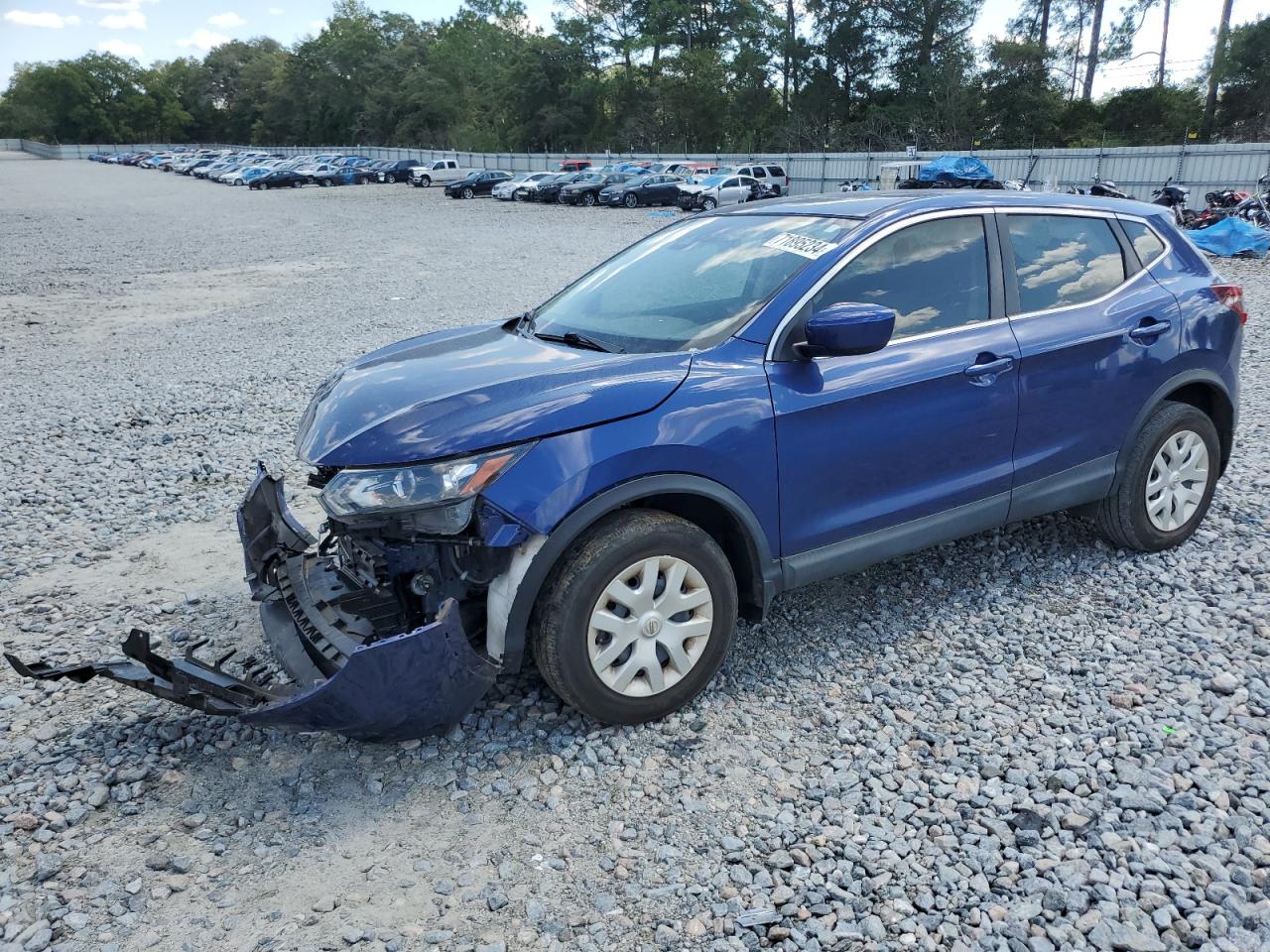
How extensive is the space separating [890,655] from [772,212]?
2000 millimetres

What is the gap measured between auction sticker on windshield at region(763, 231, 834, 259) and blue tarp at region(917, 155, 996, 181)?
894 inches

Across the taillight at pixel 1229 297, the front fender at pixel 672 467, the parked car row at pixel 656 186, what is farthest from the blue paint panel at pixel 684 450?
the parked car row at pixel 656 186

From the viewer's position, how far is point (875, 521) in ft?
12.3

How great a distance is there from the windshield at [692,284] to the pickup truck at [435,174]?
47346 millimetres

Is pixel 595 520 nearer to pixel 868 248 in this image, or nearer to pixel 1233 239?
pixel 868 248

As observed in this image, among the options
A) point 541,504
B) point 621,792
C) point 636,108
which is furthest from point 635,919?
point 636,108

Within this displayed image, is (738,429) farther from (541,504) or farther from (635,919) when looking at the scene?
(635,919)

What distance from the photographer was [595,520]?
3146 millimetres

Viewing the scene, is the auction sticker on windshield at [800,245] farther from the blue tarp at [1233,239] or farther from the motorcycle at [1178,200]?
the motorcycle at [1178,200]

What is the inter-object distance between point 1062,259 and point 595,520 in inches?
102

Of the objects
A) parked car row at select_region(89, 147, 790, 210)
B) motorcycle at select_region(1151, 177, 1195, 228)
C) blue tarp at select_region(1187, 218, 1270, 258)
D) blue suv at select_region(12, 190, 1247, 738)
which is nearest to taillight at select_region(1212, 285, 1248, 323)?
blue suv at select_region(12, 190, 1247, 738)

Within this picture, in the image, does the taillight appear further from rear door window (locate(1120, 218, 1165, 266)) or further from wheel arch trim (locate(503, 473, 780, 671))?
wheel arch trim (locate(503, 473, 780, 671))

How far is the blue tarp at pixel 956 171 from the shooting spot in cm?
2523

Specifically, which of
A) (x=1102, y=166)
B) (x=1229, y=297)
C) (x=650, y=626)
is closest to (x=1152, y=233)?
(x=1229, y=297)
